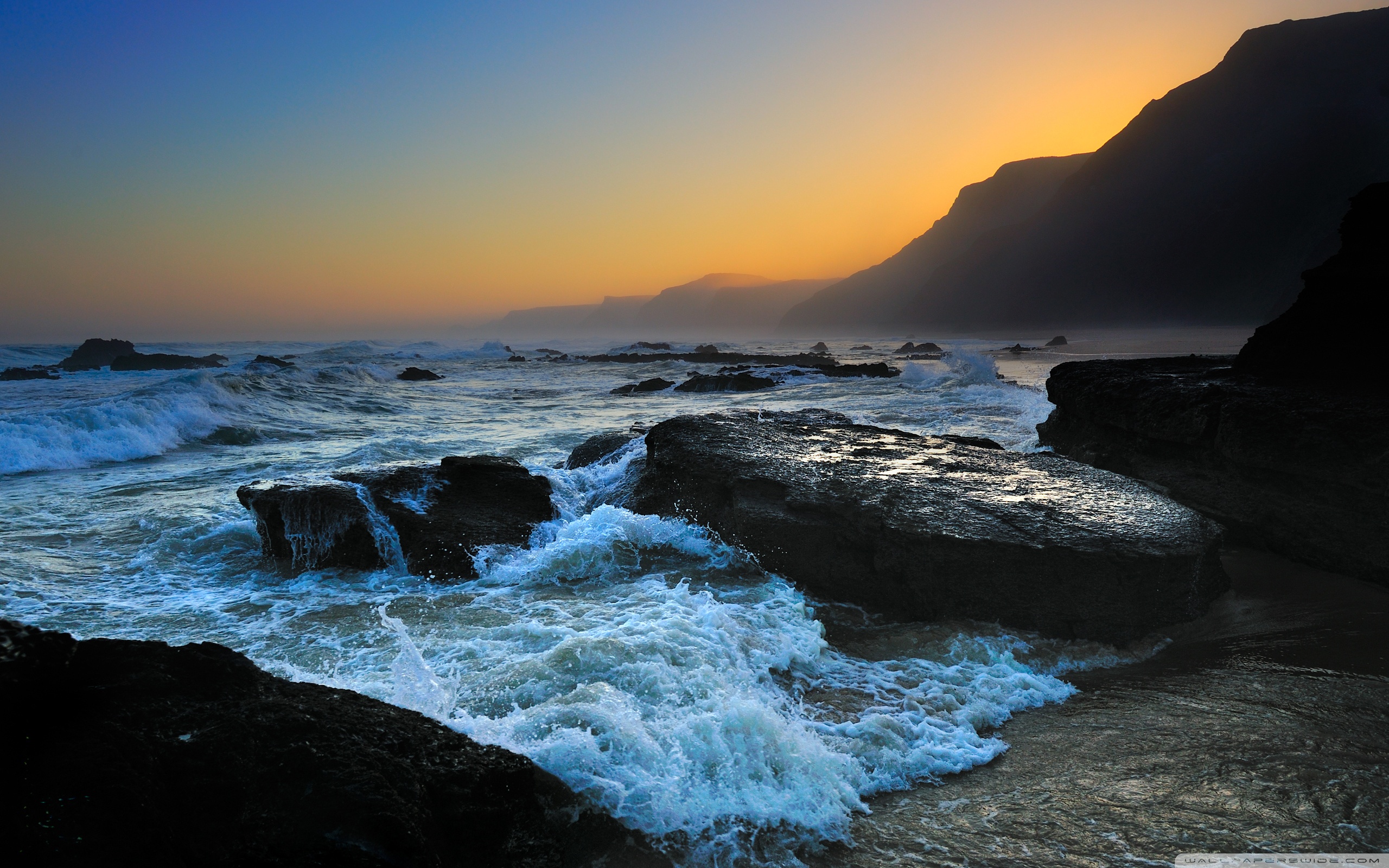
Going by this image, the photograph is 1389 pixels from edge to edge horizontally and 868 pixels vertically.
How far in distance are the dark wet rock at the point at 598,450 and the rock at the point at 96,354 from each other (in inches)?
1659

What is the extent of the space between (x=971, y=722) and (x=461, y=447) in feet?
30.6

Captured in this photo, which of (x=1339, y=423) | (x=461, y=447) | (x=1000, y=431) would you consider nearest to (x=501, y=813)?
(x=1339, y=423)

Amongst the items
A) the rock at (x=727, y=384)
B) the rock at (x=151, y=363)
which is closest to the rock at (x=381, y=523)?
the rock at (x=727, y=384)

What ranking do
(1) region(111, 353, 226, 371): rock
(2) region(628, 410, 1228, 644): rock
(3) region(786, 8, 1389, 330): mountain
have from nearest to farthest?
(2) region(628, 410, 1228, 644): rock < (1) region(111, 353, 226, 371): rock < (3) region(786, 8, 1389, 330): mountain

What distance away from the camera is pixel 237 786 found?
6.11 feet

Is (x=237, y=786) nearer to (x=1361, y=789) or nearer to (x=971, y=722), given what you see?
(x=971, y=722)

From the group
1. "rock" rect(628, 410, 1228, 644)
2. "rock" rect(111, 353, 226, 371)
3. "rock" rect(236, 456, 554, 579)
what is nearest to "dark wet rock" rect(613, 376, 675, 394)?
"rock" rect(628, 410, 1228, 644)

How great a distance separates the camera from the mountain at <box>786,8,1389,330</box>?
61531 millimetres

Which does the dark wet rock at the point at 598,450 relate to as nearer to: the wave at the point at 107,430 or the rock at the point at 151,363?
the wave at the point at 107,430

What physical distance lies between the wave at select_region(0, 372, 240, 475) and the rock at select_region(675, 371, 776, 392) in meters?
12.4

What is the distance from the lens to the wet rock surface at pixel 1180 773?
91.4 inches

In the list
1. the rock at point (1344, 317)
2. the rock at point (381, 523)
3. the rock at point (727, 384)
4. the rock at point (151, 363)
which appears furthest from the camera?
the rock at point (151, 363)

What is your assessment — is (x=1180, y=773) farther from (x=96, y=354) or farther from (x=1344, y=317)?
(x=96, y=354)

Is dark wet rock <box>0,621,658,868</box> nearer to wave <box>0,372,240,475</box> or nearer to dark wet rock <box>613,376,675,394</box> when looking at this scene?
wave <box>0,372,240,475</box>
